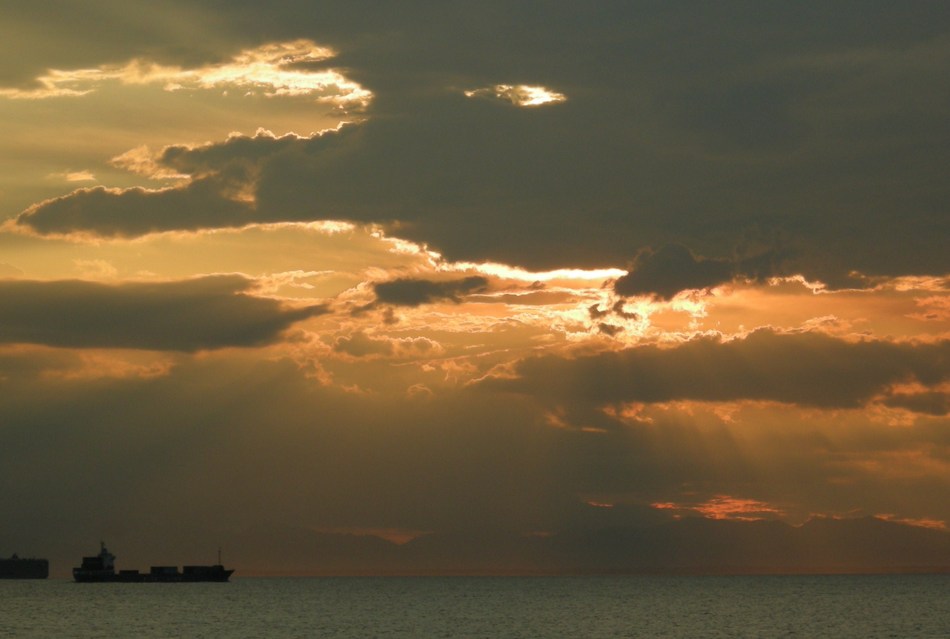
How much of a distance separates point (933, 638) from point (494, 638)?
68793 millimetres

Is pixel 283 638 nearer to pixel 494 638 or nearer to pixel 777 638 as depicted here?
pixel 494 638

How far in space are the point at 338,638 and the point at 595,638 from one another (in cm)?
4059

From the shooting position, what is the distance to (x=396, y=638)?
199875 mm

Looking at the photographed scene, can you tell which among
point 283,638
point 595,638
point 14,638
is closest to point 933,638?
point 595,638

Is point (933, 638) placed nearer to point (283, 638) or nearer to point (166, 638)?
point (283, 638)

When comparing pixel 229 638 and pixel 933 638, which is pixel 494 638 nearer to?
pixel 229 638

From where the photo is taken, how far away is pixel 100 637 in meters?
199

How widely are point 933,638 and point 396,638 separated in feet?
277

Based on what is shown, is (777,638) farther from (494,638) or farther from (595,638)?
(494,638)

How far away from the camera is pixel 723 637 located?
200 m

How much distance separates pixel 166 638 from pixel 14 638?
24.0 meters

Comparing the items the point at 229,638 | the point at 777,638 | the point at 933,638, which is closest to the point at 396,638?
the point at 229,638

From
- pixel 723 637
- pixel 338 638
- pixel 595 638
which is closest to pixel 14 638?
pixel 338 638

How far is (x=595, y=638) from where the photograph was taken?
198m
